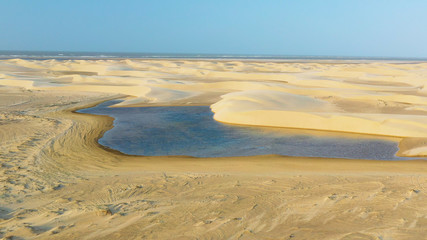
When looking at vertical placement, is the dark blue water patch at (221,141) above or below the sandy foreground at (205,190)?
below

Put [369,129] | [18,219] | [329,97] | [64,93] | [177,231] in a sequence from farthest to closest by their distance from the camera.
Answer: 1. [64,93]
2. [329,97]
3. [369,129]
4. [18,219]
5. [177,231]

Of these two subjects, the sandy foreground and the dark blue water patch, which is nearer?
the sandy foreground

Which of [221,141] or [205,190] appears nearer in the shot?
[205,190]

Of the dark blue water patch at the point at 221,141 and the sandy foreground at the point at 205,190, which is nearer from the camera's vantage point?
the sandy foreground at the point at 205,190

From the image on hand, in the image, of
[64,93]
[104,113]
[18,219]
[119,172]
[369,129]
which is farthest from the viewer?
[64,93]

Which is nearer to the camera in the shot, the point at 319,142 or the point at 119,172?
the point at 119,172

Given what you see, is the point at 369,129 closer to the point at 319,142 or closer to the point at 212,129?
the point at 319,142

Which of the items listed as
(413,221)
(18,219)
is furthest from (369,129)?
(18,219)
